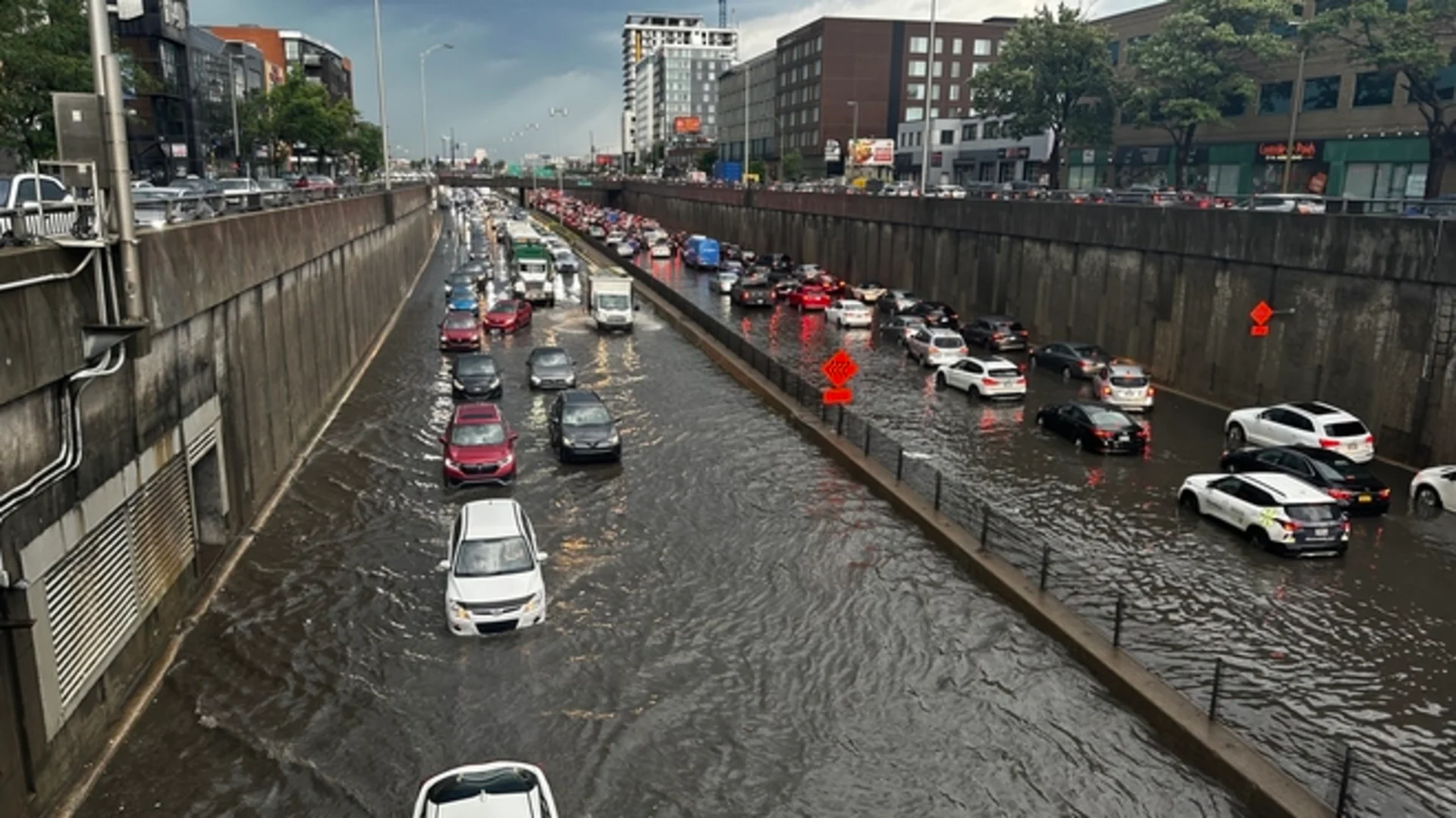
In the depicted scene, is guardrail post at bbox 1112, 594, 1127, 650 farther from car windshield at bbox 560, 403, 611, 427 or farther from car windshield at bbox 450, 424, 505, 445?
car windshield at bbox 450, 424, 505, 445

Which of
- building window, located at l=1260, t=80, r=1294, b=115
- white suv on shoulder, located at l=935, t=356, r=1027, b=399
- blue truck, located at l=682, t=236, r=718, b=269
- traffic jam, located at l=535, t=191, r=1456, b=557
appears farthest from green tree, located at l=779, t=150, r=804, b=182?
white suv on shoulder, located at l=935, t=356, r=1027, b=399

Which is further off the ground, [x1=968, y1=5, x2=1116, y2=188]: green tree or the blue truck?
[x1=968, y1=5, x2=1116, y2=188]: green tree

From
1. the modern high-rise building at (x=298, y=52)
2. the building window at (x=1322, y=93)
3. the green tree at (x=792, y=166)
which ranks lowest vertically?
the green tree at (x=792, y=166)

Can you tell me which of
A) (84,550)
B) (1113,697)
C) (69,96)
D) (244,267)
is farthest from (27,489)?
(1113,697)

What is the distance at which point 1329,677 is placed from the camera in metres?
14.9

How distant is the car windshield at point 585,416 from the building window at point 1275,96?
55222 millimetres

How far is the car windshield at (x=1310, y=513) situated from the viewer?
19422 millimetres

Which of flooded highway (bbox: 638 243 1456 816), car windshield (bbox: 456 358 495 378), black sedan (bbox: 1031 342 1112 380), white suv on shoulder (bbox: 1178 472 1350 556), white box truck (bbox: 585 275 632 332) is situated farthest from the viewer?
white box truck (bbox: 585 275 632 332)

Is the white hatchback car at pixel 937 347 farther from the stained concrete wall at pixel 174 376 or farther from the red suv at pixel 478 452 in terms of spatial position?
the stained concrete wall at pixel 174 376

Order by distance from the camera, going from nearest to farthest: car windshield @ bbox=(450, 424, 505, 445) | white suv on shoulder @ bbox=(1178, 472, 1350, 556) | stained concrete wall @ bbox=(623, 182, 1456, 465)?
white suv on shoulder @ bbox=(1178, 472, 1350, 556)
car windshield @ bbox=(450, 424, 505, 445)
stained concrete wall @ bbox=(623, 182, 1456, 465)

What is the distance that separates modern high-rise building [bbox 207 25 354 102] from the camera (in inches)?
5674

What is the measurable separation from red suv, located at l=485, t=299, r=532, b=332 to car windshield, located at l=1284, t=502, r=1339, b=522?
123 feet

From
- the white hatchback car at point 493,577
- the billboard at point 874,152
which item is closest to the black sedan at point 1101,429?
the white hatchback car at point 493,577

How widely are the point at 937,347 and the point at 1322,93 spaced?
1529 inches
